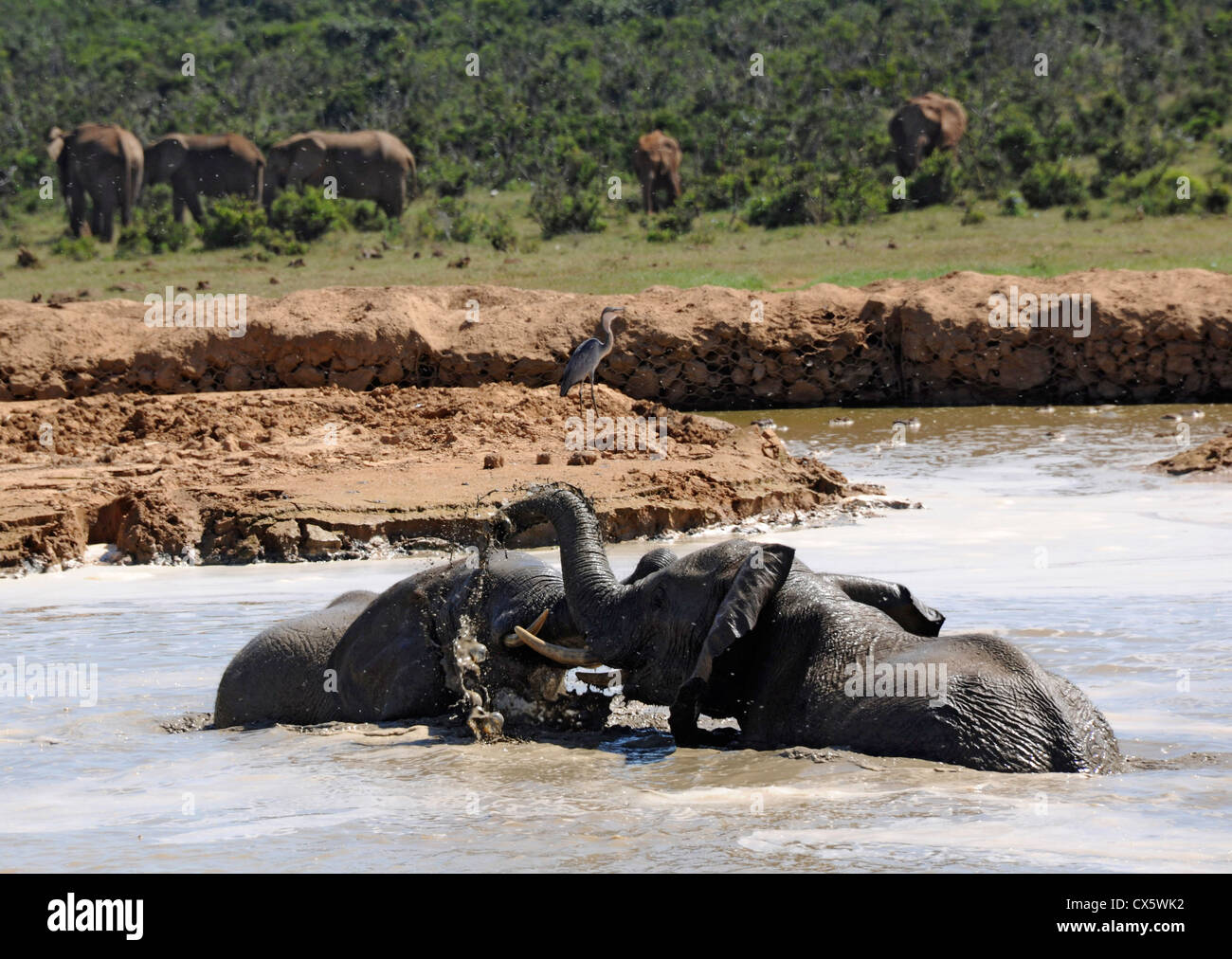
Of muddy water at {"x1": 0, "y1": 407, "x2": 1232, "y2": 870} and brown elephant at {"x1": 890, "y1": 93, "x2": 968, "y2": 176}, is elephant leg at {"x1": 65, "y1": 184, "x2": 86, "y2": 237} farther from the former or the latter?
muddy water at {"x1": 0, "y1": 407, "x2": 1232, "y2": 870}

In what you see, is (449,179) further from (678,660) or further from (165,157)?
(678,660)

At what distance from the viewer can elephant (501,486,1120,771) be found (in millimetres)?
5609

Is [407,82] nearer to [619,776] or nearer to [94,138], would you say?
[94,138]

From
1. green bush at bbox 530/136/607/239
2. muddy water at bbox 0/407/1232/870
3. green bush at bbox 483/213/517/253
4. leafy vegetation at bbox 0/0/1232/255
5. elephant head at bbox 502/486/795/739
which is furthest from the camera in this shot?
leafy vegetation at bbox 0/0/1232/255

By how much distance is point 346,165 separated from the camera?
112 ft

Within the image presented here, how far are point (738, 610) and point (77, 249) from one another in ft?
81.0

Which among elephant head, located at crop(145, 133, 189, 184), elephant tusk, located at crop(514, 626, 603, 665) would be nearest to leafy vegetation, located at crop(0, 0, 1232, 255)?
elephant head, located at crop(145, 133, 189, 184)

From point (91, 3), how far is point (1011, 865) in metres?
57.6

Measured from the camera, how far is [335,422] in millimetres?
14461

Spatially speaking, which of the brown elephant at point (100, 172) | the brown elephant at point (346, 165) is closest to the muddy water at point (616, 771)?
the brown elephant at point (100, 172)

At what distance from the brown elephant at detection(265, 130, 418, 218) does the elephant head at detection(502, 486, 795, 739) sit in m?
28.1

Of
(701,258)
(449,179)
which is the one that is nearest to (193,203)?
(449,179)

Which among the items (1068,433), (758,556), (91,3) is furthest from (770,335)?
(91,3)

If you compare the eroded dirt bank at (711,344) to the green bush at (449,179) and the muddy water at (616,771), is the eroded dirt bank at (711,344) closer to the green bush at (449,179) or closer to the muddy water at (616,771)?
the muddy water at (616,771)
